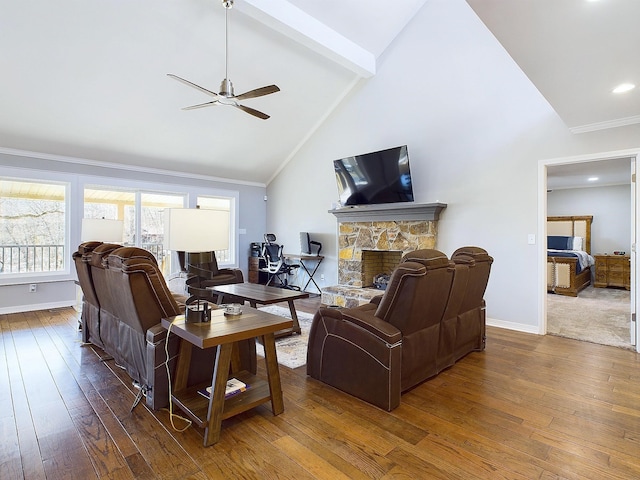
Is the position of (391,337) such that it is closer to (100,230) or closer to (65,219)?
(100,230)

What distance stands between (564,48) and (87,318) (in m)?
4.80

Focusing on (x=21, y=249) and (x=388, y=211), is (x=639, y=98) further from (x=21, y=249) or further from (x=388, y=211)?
(x=21, y=249)

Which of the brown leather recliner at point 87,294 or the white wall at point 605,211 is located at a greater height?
the white wall at point 605,211

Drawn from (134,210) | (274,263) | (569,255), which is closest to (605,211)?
(569,255)

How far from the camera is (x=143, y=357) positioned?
2.43m

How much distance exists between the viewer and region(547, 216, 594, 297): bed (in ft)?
21.7

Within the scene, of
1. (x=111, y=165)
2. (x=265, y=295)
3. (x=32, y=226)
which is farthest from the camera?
(x=111, y=165)

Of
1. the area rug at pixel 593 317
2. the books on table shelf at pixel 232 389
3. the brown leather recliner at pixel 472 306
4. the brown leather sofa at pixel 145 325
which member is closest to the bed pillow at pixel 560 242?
the area rug at pixel 593 317

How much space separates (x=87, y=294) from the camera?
358 centimetres

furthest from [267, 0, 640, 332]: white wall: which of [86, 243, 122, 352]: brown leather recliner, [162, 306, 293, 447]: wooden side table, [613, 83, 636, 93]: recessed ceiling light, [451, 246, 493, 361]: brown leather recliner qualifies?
[86, 243, 122, 352]: brown leather recliner

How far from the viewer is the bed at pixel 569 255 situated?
6.62 metres

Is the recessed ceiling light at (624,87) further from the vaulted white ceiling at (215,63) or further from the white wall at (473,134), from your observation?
the white wall at (473,134)

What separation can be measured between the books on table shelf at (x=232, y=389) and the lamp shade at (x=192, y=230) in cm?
93

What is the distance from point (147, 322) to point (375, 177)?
407cm
